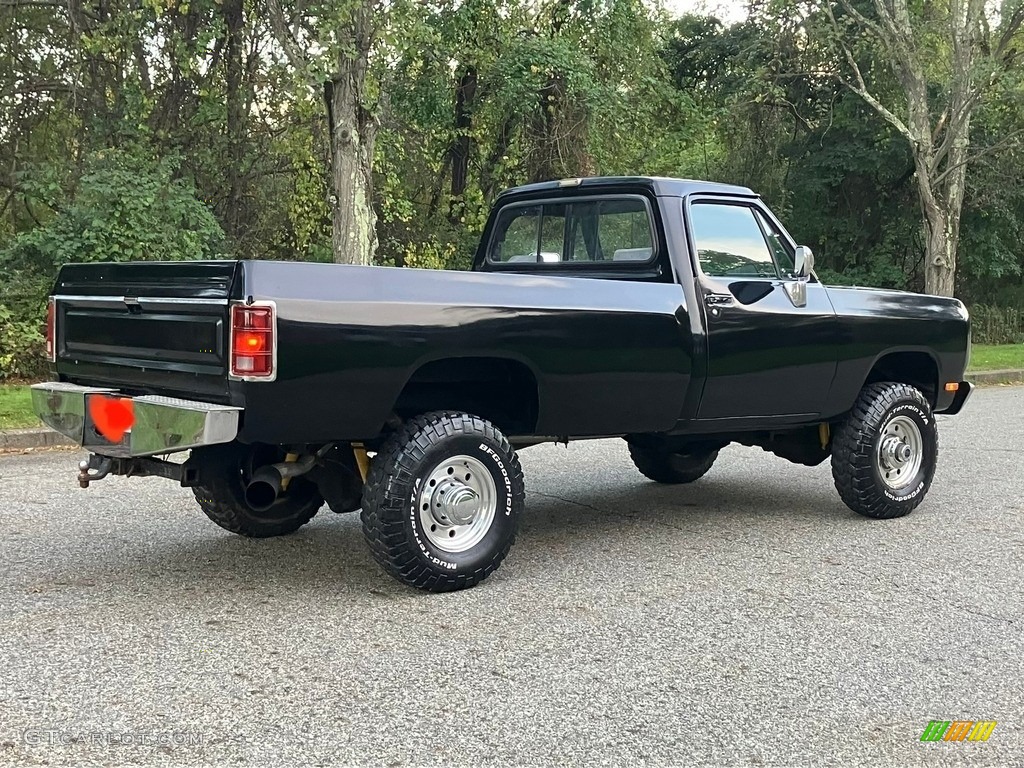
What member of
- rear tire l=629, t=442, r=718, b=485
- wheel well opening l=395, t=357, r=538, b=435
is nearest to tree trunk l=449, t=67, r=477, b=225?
rear tire l=629, t=442, r=718, b=485

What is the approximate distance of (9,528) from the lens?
5969mm

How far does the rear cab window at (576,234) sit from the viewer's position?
588 centimetres

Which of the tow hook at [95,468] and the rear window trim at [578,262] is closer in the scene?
the tow hook at [95,468]

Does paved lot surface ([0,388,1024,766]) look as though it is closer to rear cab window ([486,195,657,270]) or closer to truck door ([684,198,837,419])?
truck door ([684,198,837,419])

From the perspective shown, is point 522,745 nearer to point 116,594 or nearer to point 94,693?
point 94,693

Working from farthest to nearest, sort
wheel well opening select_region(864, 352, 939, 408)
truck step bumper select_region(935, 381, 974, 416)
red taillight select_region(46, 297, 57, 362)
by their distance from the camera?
truck step bumper select_region(935, 381, 974, 416)
wheel well opening select_region(864, 352, 939, 408)
red taillight select_region(46, 297, 57, 362)

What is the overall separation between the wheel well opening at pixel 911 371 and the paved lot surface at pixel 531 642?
89 centimetres

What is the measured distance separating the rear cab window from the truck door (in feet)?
0.94

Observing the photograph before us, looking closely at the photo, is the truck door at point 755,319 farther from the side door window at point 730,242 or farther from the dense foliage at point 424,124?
the dense foliage at point 424,124

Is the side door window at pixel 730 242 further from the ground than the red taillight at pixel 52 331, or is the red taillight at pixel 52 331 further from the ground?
the side door window at pixel 730 242

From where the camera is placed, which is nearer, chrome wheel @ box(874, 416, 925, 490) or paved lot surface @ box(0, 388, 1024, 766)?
paved lot surface @ box(0, 388, 1024, 766)

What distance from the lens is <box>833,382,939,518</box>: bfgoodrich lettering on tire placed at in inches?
253

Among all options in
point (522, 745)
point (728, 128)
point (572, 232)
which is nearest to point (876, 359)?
point (572, 232)

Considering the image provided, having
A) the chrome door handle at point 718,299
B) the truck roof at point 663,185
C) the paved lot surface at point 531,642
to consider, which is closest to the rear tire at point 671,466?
the paved lot surface at point 531,642
